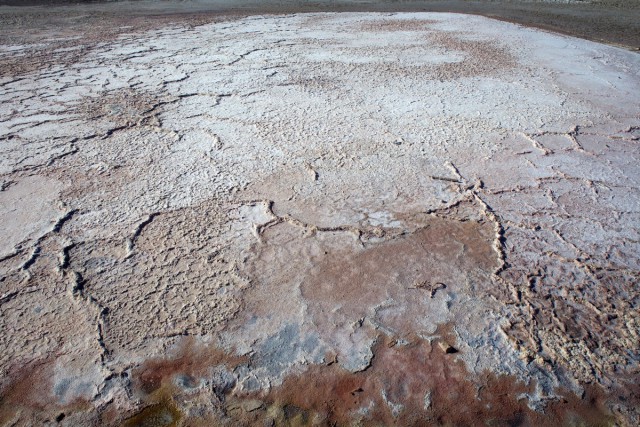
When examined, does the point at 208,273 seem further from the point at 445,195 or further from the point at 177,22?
the point at 177,22

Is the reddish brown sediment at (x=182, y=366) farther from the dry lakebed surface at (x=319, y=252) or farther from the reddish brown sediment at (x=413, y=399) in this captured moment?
the reddish brown sediment at (x=413, y=399)

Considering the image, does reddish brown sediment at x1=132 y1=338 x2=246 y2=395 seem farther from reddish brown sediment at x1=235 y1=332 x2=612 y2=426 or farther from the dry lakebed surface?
reddish brown sediment at x1=235 y1=332 x2=612 y2=426

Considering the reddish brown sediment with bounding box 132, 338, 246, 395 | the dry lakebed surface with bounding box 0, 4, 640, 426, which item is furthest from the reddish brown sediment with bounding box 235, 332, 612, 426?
the reddish brown sediment with bounding box 132, 338, 246, 395

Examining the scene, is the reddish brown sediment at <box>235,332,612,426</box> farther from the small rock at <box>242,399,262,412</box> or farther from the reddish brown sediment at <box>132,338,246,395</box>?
the reddish brown sediment at <box>132,338,246,395</box>

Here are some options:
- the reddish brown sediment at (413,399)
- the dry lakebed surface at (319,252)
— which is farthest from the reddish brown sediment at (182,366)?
the reddish brown sediment at (413,399)

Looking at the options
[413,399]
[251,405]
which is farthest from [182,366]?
[413,399]

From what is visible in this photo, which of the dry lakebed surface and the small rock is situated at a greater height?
the dry lakebed surface

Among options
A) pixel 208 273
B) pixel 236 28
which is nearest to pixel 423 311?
pixel 208 273

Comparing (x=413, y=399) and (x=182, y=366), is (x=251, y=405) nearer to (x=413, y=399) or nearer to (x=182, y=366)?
(x=182, y=366)
